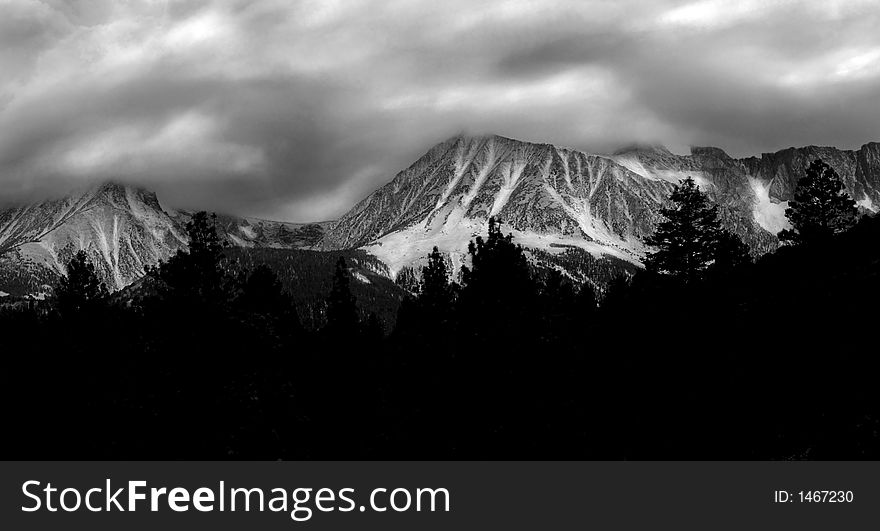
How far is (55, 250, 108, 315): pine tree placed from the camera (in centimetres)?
6612

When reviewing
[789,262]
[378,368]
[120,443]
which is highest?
[789,262]

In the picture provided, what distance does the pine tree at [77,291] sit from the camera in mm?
66125

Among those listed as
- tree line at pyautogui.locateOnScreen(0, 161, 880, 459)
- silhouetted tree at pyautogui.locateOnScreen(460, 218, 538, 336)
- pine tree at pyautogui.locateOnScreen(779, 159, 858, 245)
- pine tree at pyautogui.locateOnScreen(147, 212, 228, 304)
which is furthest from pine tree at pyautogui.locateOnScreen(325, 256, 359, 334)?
pine tree at pyautogui.locateOnScreen(779, 159, 858, 245)

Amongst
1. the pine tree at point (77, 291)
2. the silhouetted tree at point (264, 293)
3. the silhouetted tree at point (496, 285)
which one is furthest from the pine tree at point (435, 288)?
the pine tree at point (77, 291)

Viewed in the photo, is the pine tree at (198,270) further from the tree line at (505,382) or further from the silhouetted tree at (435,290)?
the silhouetted tree at (435,290)

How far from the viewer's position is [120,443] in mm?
20344

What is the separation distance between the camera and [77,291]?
6794 centimetres

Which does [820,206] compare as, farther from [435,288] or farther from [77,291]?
[77,291]

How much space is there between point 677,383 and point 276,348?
15.4 metres

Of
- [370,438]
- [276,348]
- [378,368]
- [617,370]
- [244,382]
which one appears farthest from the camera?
[378,368]

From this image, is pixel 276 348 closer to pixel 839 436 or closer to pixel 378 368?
pixel 378 368

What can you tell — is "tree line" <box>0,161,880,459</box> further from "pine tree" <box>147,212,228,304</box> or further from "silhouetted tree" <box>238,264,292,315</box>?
"silhouetted tree" <box>238,264,292,315</box>

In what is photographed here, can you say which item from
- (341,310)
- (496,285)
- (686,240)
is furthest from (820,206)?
(341,310)
